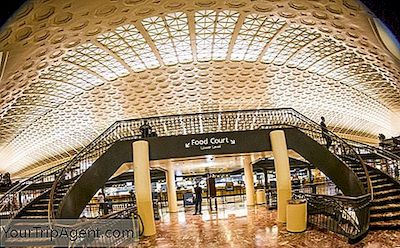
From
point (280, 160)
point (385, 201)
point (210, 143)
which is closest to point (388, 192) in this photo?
point (385, 201)

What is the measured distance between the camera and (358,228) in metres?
10.1

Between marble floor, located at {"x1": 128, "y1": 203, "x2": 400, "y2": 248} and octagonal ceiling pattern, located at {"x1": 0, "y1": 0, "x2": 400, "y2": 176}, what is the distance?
19.7 feet

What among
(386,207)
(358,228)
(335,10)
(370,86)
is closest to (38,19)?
(335,10)

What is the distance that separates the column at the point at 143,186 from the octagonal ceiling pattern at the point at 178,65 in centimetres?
542

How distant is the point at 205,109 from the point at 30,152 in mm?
19776

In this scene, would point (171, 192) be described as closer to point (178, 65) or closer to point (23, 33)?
point (178, 65)

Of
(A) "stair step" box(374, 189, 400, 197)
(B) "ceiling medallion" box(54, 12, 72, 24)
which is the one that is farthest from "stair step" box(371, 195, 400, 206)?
(B) "ceiling medallion" box(54, 12, 72, 24)

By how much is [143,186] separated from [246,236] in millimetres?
4256

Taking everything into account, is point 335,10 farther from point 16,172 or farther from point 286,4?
point 16,172

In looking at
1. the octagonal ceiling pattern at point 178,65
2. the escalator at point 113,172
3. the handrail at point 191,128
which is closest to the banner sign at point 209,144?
the escalator at point 113,172

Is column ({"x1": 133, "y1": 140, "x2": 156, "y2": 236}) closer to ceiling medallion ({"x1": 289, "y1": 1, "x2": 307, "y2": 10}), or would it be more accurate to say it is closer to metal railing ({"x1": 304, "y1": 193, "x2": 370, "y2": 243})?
metal railing ({"x1": 304, "y1": 193, "x2": 370, "y2": 243})

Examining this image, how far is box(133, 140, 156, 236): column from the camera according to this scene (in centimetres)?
1321

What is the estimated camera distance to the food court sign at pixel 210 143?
46.5 ft

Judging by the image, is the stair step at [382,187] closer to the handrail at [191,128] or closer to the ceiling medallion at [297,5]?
the handrail at [191,128]
